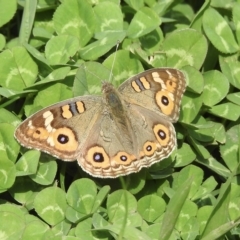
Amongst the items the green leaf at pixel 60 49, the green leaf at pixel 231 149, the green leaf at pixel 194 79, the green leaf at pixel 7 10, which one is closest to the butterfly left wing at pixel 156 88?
the green leaf at pixel 194 79

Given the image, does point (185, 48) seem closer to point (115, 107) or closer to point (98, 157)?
point (115, 107)

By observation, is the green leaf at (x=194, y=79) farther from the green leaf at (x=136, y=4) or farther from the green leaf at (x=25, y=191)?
the green leaf at (x=25, y=191)

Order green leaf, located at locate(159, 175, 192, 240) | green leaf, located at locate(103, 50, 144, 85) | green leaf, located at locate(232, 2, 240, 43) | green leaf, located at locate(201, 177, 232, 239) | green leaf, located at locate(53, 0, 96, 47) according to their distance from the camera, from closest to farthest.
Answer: green leaf, located at locate(159, 175, 192, 240), green leaf, located at locate(201, 177, 232, 239), green leaf, located at locate(103, 50, 144, 85), green leaf, located at locate(53, 0, 96, 47), green leaf, located at locate(232, 2, 240, 43)

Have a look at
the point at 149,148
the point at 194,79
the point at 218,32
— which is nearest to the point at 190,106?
the point at 194,79

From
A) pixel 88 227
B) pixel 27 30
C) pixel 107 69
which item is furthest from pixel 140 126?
pixel 27 30

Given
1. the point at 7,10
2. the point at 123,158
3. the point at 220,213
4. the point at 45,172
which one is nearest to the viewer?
the point at 220,213

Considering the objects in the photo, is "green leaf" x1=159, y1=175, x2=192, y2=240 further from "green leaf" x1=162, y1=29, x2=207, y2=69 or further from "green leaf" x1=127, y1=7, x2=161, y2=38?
"green leaf" x1=127, y1=7, x2=161, y2=38

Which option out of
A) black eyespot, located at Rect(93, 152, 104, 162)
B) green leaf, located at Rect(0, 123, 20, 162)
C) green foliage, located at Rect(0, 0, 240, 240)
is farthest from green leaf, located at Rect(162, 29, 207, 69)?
green leaf, located at Rect(0, 123, 20, 162)
